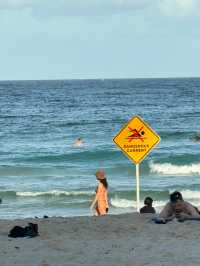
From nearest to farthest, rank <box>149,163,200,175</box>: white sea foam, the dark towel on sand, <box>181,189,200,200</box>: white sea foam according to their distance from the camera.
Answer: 1. the dark towel on sand
2. <box>181,189,200,200</box>: white sea foam
3. <box>149,163,200,175</box>: white sea foam

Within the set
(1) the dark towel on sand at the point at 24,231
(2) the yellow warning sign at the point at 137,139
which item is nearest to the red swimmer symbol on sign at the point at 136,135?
(2) the yellow warning sign at the point at 137,139

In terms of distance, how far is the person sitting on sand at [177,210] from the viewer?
52.0 ft

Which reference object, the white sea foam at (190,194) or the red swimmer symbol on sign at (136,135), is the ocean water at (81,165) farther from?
the red swimmer symbol on sign at (136,135)

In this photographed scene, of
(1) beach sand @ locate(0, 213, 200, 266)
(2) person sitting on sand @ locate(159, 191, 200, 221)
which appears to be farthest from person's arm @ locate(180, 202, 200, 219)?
(1) beach sand @ locate(0, 213, 200, 266)

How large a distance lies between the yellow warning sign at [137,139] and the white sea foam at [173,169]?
1754 cm

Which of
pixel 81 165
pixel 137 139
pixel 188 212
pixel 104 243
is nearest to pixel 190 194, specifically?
pixel 81 165

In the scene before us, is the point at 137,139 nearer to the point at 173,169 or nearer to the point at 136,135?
the point at 136,135

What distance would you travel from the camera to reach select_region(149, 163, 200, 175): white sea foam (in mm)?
35372

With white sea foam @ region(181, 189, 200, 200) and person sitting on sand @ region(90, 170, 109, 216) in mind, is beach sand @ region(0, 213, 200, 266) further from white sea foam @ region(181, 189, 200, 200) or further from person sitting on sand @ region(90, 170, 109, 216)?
white sea foam @ region(181, 189, 200, 200)

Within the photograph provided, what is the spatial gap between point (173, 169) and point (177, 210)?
20723 mm

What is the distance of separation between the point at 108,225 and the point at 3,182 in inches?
680

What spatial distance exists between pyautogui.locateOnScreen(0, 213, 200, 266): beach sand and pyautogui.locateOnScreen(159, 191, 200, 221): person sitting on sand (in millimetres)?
297

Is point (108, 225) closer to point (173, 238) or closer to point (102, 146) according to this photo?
point (173, 238)

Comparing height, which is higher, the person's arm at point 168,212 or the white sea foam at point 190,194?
the white sea foam at point 190,194
